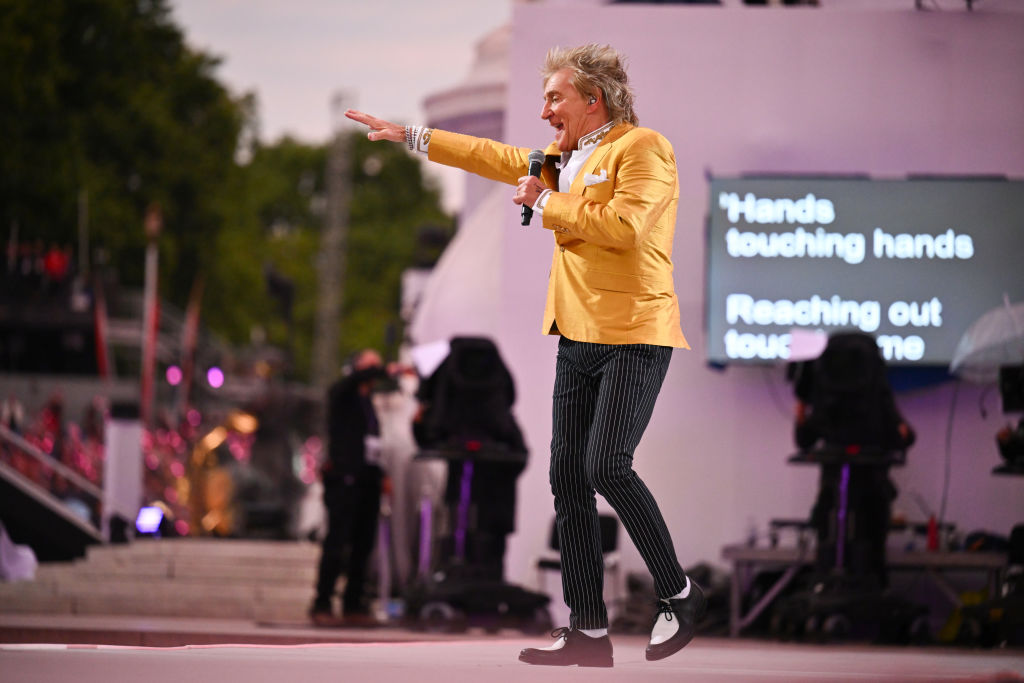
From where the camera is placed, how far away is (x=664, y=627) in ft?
12.1

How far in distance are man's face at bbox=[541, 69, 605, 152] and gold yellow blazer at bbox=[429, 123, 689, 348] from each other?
0.08 m

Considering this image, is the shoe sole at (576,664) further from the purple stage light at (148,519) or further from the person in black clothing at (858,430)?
the purple stage light at (148,519)

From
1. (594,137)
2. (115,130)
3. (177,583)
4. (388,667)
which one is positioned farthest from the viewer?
(115,130)

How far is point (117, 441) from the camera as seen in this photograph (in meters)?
12.2

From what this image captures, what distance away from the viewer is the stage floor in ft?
10.5

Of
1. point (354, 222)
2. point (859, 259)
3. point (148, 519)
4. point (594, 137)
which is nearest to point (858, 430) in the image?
point (859, 259)

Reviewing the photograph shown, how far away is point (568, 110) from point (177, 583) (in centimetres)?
782

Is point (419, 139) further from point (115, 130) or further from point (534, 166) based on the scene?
point (115, 130)

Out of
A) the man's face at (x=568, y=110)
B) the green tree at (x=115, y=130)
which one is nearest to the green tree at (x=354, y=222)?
the green tree at (x=115, y=130)

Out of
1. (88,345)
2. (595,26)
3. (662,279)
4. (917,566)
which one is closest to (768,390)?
(917,566)

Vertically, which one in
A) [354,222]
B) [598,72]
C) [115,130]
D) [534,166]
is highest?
[115,130]

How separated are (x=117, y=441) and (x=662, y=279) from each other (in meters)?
9.30

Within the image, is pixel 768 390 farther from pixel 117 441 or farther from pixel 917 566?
pixel 117 441

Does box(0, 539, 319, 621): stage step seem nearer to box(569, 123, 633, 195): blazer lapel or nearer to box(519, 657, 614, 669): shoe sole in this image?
box(519, 657, 614, 669): shoe sole
